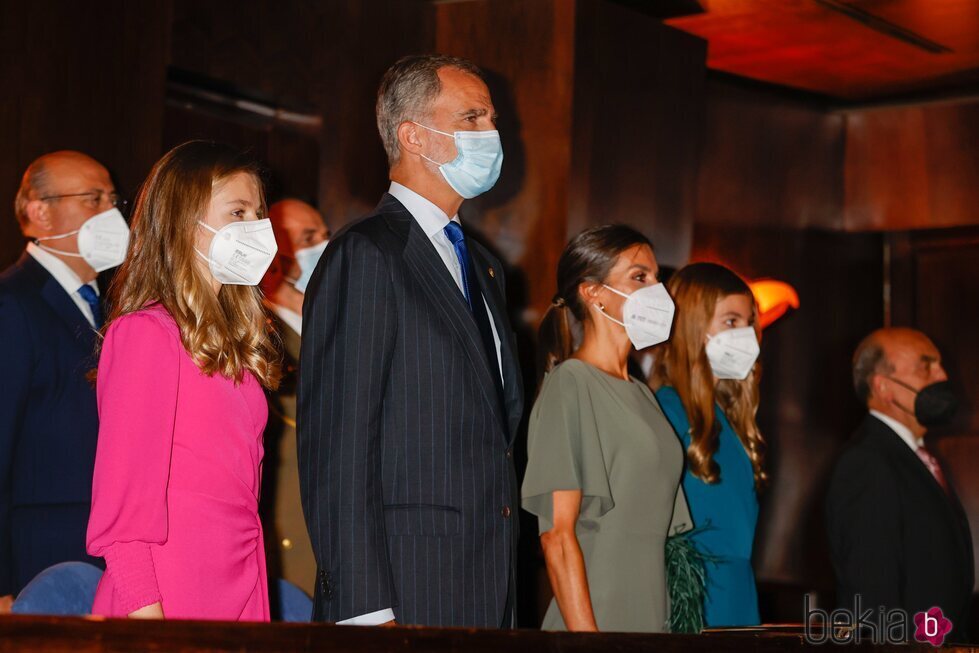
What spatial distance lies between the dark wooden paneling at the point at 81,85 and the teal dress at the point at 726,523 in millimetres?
2174

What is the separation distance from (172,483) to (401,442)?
1.38 feet

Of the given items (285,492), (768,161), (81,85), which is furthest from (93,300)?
(768,161)

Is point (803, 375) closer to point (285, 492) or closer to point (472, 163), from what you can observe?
point (285, 492)

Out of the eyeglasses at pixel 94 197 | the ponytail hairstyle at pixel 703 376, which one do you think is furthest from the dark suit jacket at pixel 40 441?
the ponytail hairstyle at pixel 703 376

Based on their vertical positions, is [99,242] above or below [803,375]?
above

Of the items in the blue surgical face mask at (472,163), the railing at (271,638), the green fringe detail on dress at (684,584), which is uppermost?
the blue surgical face mask at (472,163)

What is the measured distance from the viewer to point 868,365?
4.35 metres

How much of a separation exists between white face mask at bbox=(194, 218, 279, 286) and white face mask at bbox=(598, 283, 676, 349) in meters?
1.14

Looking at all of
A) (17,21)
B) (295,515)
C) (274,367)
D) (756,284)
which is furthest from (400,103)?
(756,284)

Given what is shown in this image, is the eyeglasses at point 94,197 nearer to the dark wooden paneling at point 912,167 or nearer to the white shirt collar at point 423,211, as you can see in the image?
the white shirt collar at point 423,211

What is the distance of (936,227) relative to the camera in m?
7.46

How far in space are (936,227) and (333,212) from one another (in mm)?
4204

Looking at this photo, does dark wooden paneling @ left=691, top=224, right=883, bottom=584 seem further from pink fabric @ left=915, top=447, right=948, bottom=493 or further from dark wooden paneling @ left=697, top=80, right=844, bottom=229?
pink fabric @ left=915, top=447, right=948, bottom=493

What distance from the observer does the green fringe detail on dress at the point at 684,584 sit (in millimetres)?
2984
